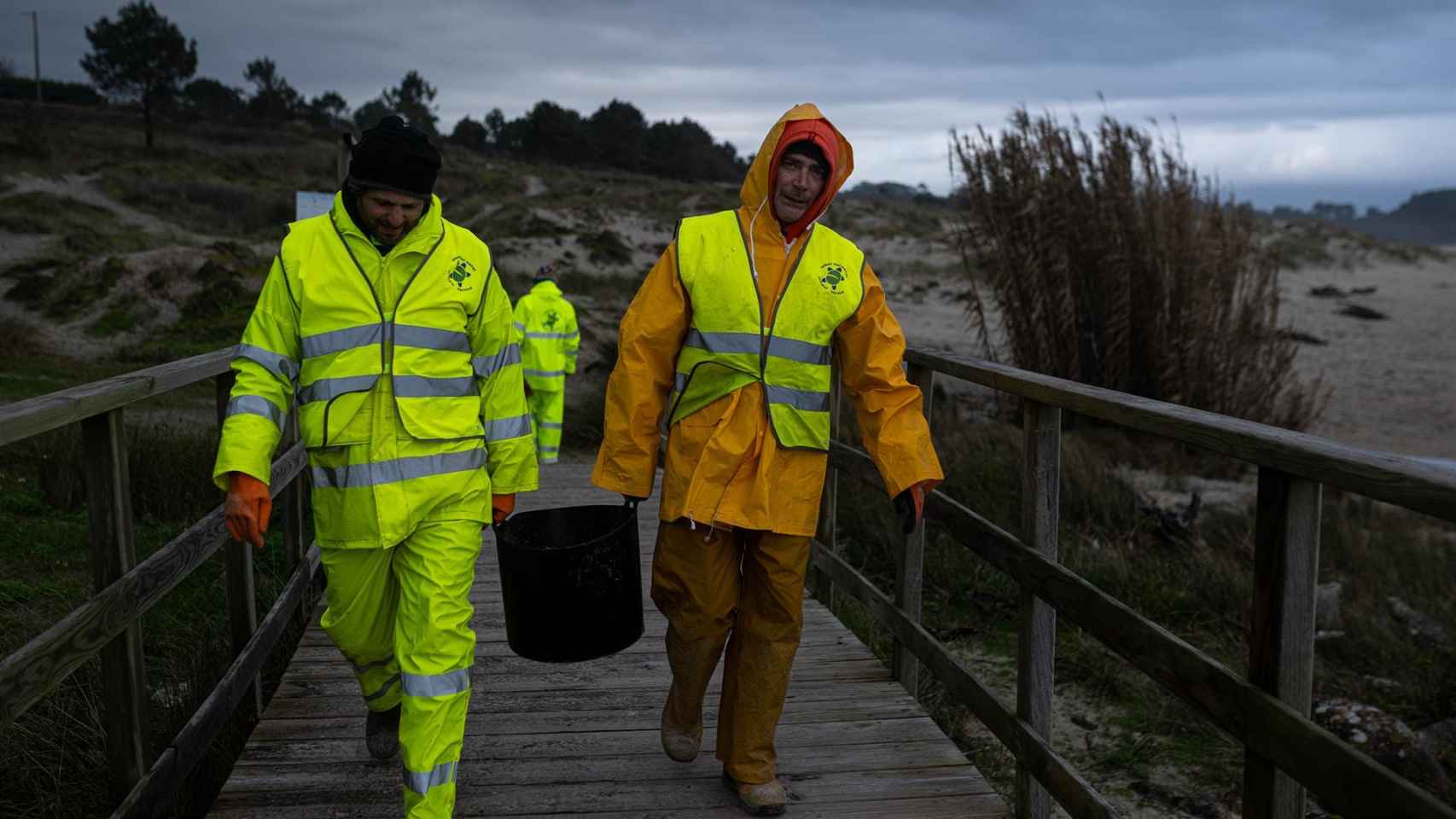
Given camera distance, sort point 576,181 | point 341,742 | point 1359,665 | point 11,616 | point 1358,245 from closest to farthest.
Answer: point 341,742
point 11,616
point 1359,665
point 1358,245
point 576,181

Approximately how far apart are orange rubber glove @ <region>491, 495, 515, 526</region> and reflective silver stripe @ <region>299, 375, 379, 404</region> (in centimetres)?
52

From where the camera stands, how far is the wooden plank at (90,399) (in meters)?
2.22

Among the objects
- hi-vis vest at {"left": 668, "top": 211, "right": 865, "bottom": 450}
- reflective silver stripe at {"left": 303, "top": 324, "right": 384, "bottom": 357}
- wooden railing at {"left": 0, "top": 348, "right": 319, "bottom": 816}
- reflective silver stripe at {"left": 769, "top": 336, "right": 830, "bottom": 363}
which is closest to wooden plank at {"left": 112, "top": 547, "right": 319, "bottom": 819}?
wooden railing at {"left": 0, "top": 348, "right": 319, "bottom": 816}

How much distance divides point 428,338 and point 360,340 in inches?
6.7

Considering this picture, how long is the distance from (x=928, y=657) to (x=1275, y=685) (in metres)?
1.82

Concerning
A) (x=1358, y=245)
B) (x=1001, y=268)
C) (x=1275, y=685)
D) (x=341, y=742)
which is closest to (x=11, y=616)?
(x=341, y=742)

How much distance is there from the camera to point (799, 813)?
3.32 meters

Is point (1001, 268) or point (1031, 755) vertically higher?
point (1001, 268)

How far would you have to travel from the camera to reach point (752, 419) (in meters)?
3.21

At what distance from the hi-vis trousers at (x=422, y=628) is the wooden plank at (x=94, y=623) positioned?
39 centimetres

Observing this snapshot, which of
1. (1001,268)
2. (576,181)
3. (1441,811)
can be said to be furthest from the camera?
(576,181)

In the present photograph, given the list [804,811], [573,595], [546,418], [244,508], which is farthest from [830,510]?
[546,418]

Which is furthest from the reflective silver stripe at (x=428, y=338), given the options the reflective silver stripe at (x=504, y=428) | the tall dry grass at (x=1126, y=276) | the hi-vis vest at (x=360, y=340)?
the tall dry grass at (x=1126, y=276)

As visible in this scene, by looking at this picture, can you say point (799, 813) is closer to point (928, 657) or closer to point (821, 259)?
point (928, 657)
